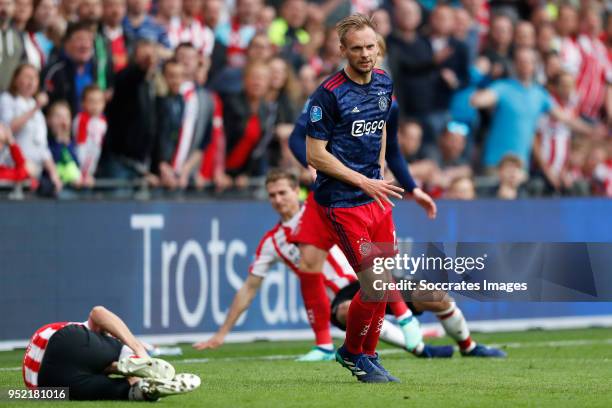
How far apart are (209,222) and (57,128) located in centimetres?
196

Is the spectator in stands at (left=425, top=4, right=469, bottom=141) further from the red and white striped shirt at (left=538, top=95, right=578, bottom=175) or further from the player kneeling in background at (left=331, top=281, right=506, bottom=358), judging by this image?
the player kneeling in background at (left=331, top=281, right=506, bottom=358)

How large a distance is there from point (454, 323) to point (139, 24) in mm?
5539

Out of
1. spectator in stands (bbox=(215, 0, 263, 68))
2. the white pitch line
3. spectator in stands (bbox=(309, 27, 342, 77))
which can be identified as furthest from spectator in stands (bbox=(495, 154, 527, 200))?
spectator in stands (bbox=(215, 0, 263, 68))

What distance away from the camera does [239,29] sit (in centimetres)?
1662

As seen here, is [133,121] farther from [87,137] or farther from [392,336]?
[392,336]

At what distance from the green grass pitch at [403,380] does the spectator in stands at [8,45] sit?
2840mm

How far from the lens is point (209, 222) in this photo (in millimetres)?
14641

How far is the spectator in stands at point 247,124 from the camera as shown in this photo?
15.6m

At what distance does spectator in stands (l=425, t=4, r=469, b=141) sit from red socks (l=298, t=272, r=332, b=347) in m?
6.23

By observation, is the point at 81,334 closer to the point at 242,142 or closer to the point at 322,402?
the point at 322,402

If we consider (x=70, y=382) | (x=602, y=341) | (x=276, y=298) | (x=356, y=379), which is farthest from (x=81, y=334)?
(x=602, y=341)

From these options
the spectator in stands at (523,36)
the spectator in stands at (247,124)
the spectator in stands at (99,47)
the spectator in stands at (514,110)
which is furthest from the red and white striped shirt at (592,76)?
the spectator in stands at (99,47)

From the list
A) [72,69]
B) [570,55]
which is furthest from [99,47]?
[570,55]

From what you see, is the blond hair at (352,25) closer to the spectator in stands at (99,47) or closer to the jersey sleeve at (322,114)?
the jersey sleeve at (322,114)
